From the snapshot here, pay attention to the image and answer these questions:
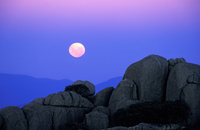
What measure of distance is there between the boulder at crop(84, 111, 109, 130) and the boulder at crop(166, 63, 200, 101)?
34.0 feet

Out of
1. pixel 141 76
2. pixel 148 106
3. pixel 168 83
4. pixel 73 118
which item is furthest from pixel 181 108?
pixel 73 118

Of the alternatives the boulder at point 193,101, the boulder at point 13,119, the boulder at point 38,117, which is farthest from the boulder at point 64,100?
the boulder at point 193,101

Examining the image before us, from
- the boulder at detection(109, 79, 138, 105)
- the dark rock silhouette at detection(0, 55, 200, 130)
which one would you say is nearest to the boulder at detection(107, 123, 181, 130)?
the dark rock silhouette at detection(0, 55, 200, 130)

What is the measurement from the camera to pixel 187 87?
27141 mm

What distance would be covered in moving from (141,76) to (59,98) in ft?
43.9

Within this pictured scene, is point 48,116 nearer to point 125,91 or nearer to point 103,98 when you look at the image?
point 125,91

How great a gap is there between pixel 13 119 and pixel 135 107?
13.2m

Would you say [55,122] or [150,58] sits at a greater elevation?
[150,58]

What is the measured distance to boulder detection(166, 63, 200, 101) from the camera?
27.9m

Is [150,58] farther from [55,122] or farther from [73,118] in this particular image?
[55,122]

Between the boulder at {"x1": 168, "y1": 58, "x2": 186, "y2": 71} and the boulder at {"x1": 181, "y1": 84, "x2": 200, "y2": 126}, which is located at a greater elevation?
the boulder at {"x1": 168, "y1": 58, "x2": 186, "y2": 71}

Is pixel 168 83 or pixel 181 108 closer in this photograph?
pixel 181 108

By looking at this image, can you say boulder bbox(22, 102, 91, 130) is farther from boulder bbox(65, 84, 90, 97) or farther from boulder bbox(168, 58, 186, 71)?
boulder bbox(168, 58, 186, 71)

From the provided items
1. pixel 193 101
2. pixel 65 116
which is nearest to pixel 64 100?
pixel 65 116
